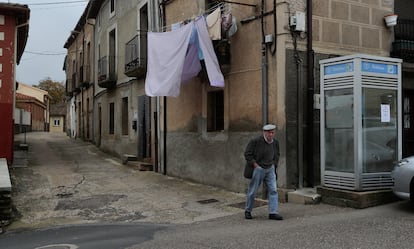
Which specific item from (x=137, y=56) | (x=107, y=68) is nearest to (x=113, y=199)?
(x=137, y=56)

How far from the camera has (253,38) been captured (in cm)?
971

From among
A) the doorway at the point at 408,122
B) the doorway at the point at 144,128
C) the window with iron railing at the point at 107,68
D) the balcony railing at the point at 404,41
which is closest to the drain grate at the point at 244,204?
the doorway at the point at 408,122

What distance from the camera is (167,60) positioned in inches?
411

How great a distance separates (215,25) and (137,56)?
562 centimetres

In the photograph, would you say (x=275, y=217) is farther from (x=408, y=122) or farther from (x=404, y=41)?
(x=404, y=41)

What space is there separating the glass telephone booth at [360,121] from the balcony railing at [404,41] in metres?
2.14

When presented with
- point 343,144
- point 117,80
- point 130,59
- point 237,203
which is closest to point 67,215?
point 237,203

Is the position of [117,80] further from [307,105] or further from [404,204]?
[404,204]

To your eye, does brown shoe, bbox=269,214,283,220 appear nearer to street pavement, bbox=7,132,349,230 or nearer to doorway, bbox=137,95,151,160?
street pavement, bbox=7,132,349,230

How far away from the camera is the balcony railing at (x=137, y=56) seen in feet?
48.1

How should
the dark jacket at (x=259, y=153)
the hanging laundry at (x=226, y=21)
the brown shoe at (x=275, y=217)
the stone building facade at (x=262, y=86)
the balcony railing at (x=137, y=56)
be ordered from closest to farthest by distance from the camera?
the brown shoe at (x=275, y=217) < the dark jacket at (x=259, y=153) < the stone building facade at (x=262, y=86) < the hanging laundry at (x=226, y=21) < the balcony railing at (x=137, y=56)

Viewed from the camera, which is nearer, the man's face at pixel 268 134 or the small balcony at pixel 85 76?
the man's face at pixel 268 134

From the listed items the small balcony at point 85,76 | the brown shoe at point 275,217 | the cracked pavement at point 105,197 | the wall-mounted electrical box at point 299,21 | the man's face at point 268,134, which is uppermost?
the small balcony at point 85,76

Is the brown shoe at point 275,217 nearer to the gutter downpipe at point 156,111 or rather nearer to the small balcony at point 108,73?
the gutter downpipe at point 156,111
